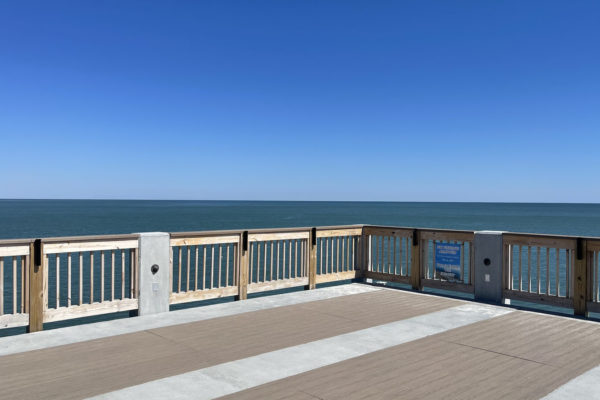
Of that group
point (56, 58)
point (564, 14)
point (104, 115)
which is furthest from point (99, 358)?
point (104, 115)

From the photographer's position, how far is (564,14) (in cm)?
2088

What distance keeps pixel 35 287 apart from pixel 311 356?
10.6ft

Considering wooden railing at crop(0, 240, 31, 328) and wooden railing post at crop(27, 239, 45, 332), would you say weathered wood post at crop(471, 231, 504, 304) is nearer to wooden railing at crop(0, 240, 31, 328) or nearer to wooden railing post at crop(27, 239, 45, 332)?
wooden railing post at crop(27, 239, 45, 332)

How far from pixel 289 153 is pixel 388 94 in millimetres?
32632

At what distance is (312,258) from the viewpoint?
7668 mm

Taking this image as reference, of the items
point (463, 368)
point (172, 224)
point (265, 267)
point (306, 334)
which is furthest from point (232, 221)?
point (463, 368)

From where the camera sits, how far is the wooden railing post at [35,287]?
195 inches

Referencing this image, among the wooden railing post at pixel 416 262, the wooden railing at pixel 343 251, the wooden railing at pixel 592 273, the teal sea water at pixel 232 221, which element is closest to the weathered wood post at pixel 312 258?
the wooden railing at pixel 343 251

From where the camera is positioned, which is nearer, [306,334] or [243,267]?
[306,334]

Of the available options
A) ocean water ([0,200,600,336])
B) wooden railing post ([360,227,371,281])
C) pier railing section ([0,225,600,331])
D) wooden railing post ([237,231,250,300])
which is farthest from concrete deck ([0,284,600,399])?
wooden railing post ([360,227,371,281])

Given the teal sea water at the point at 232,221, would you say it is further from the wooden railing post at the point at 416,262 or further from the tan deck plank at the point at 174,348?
the tan deck plank at the point at 174,348

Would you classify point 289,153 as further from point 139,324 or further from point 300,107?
point 139,324

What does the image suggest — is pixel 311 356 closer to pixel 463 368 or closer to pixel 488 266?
pixel 463 368

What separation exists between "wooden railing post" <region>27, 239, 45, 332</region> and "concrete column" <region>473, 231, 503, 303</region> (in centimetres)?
603
